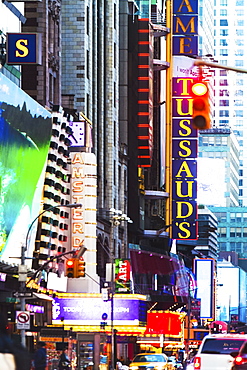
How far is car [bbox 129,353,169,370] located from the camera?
51.9 meters

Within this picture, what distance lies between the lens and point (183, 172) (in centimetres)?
10856

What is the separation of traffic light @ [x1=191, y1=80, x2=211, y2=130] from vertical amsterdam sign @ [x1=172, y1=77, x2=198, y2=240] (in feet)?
278

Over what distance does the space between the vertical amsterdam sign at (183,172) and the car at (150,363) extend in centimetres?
5326

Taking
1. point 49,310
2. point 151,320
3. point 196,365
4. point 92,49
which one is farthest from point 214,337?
point 151,320

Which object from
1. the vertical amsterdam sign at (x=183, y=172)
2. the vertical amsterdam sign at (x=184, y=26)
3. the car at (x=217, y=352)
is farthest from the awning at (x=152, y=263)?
the car at (x=217, y=352)

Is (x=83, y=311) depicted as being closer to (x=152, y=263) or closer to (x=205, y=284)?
(x=152, y=263)

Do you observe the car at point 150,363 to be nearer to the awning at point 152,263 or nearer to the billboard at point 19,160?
the billboard at point 19,160

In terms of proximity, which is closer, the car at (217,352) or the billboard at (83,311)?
the car at (217,352)

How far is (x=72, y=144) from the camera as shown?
75.1 m

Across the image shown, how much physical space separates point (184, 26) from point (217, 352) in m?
78.9

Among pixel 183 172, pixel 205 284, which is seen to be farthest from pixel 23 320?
pixel 205 284

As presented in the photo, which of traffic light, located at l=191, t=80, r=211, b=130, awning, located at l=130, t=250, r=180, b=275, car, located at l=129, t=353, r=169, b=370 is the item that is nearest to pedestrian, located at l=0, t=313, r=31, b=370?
traffic light, located at l=191, t=80, r=211, b=130

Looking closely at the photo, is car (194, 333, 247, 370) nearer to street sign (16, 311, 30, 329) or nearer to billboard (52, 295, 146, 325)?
street sign (16, 311, 30, 329)

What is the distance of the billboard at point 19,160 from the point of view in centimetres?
5428
